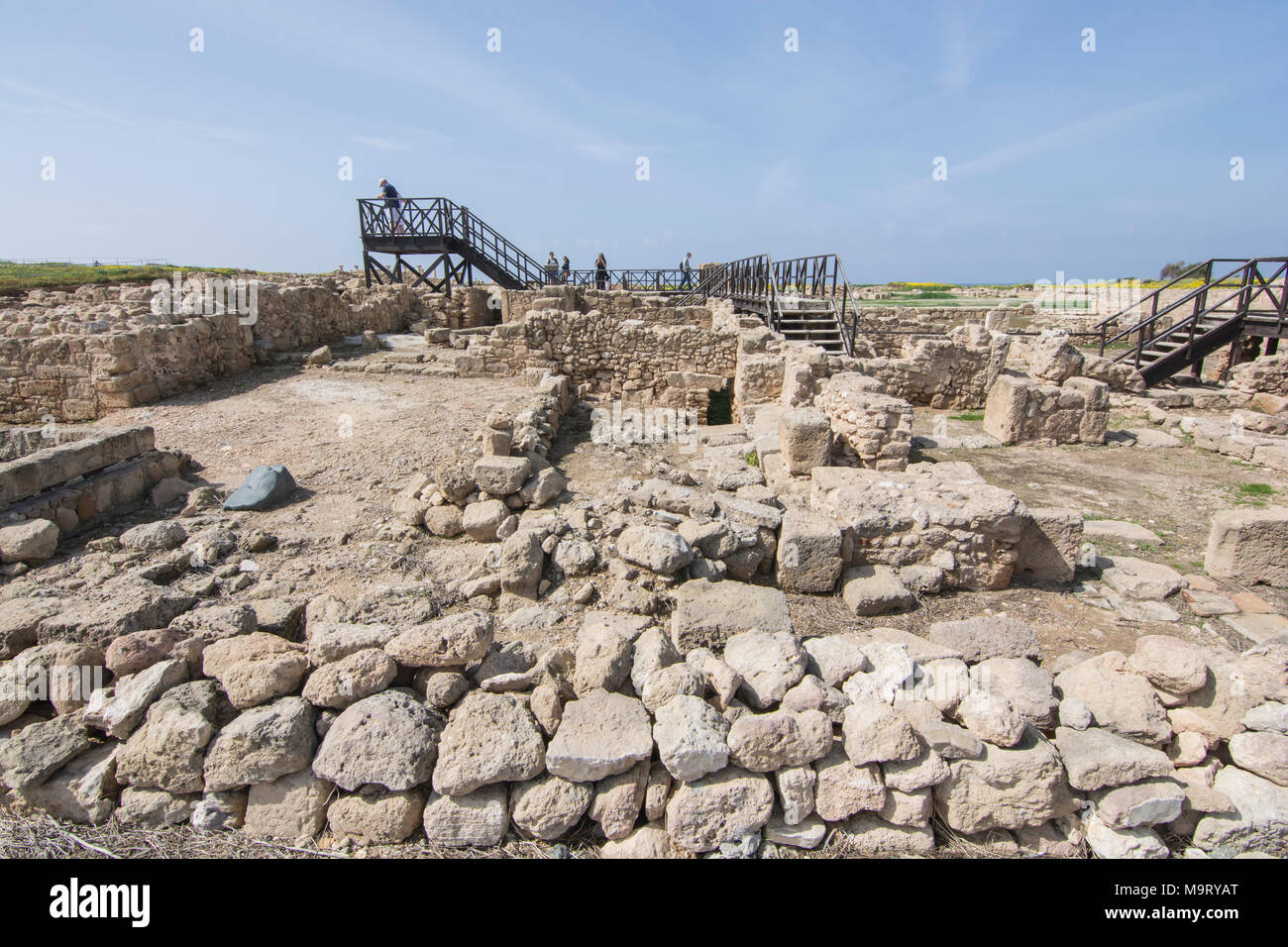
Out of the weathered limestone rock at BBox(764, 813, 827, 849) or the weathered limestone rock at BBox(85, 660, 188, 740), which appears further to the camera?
the weathered limestone rock at BBox(85, 660, 188, 740)

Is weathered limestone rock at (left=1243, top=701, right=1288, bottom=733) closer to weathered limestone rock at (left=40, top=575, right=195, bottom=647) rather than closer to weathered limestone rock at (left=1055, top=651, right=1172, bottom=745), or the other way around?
weathered limestone rock at (left=1055, top=651, right=1172, bottom=745)

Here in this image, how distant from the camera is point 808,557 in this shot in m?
4.50

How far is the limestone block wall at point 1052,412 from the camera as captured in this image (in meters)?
8.85

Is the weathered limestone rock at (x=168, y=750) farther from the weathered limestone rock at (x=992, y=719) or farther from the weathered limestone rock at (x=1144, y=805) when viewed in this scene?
the weathered limestone rock at (x=1144, y=805)

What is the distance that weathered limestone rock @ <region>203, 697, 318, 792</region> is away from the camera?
2.66m

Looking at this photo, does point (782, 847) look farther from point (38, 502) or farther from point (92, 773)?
point (38, 502)

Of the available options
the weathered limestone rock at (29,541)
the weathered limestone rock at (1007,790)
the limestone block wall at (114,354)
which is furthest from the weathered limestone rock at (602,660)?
the limestone block wall at (114,354)

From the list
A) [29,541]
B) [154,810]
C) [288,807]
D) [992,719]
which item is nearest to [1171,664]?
[992,719]

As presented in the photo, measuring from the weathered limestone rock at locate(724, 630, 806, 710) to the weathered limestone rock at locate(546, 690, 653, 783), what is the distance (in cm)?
57

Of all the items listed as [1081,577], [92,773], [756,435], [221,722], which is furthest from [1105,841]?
[756,435]

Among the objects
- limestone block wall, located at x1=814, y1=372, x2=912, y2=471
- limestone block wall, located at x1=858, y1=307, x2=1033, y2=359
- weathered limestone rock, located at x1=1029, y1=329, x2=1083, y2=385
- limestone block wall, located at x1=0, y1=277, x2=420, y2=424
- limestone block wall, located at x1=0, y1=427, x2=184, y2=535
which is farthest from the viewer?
limestone block wall, located at x1=858, y1=307, x2=1033, y2=359

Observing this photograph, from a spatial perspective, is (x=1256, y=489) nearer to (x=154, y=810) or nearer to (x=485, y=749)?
(x=485, y=749)

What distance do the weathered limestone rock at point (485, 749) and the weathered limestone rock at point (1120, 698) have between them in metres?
2.66

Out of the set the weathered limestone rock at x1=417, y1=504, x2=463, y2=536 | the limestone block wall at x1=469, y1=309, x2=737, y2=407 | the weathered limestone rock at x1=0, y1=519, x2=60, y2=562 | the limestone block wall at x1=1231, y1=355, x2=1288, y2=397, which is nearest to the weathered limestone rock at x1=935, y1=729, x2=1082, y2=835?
the weathered limestone rock at x1=417, y1=504, x2=463, y2=536
